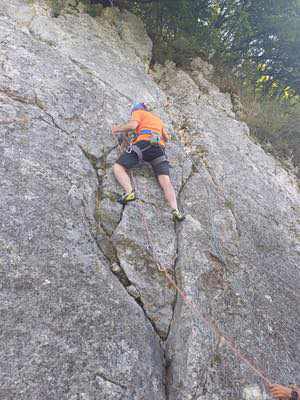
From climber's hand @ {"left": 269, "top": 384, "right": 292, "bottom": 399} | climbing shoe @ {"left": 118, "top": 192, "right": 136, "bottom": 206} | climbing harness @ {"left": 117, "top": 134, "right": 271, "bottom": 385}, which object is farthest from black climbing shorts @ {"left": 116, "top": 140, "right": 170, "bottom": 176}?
climber's hand @ {"left": 269, "top": 384, "right": 292, "bottom": 399}

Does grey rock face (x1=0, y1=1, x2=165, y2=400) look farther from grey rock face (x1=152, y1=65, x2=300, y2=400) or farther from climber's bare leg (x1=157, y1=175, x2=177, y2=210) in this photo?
climber's bare leg (x1=157, y1=175, x2=177, y2=210)

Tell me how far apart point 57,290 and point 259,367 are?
2.24 metres

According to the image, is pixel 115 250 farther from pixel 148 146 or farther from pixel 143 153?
pixel 148 146

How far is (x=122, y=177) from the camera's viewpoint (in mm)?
4430

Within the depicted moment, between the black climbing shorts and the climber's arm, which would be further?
the climber's arm

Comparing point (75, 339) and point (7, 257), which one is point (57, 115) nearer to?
point (7, 257)

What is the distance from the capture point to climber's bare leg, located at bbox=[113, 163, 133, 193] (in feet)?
14.3

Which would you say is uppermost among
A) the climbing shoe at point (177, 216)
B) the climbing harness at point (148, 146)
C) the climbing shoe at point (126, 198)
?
the climbing harness at point (148, 146)

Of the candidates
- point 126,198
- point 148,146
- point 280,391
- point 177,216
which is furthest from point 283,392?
point 148,146

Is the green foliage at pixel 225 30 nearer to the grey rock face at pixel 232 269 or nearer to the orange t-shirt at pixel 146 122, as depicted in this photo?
the grey rock face at pixel 232 269

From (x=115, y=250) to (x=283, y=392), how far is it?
2.25 m

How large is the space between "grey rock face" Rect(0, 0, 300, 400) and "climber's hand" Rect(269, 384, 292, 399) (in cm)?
13

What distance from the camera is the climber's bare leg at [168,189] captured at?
451 centimetres

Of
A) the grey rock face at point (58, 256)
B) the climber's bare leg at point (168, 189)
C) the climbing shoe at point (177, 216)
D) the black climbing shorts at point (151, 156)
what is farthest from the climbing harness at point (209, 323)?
the black climbing shorts at point (151, 156)
